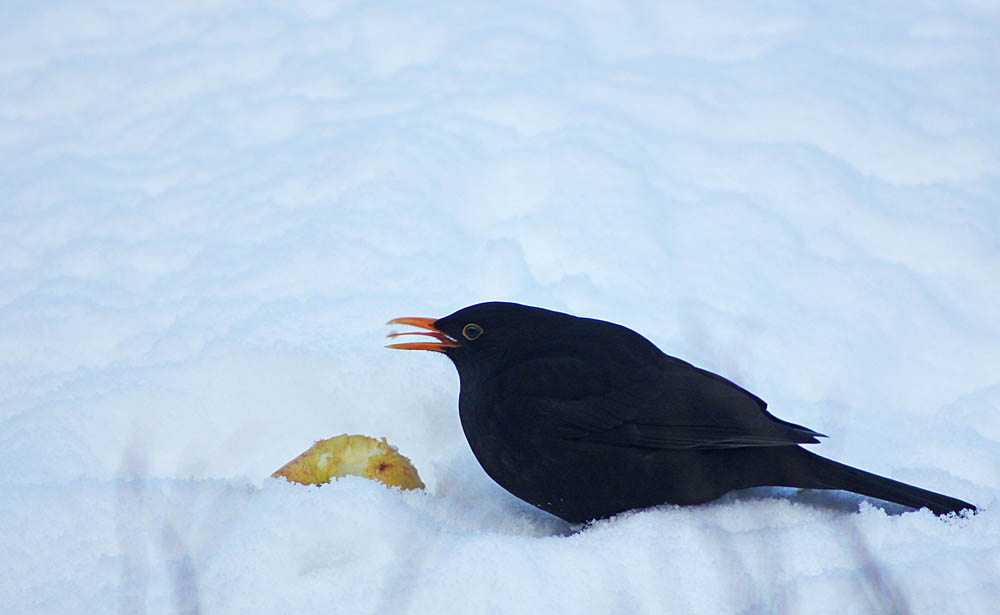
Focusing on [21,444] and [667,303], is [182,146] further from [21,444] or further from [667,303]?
[667,303]

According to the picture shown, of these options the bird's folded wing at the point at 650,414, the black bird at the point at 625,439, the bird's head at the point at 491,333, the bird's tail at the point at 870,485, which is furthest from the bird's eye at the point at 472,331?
the bird's tail at the point at 870,485

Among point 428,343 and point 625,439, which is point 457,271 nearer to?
point 428,343

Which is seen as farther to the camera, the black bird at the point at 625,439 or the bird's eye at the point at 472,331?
the bird's eye at the point at 472,331

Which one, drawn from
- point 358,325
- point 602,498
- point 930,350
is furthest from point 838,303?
point 358,325

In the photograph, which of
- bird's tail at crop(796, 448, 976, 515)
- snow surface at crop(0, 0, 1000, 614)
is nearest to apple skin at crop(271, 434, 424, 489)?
snow surface at crop(0, 0, 1000, 614)

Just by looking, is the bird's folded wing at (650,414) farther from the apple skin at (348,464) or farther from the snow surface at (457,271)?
the apple skin at (348,464)

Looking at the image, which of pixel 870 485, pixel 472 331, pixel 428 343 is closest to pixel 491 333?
pixel 472 331
